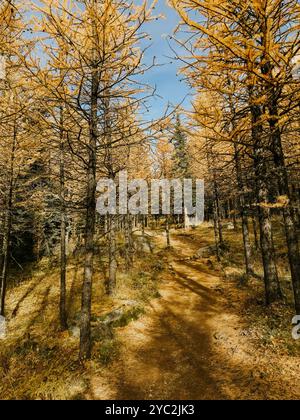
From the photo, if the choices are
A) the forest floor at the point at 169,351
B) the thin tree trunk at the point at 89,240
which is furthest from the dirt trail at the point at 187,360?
the thin tree trunk at the point at 89,240

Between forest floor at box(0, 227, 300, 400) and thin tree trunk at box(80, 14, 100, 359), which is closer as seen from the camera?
forest floor at box(0, 227, 300, 400)

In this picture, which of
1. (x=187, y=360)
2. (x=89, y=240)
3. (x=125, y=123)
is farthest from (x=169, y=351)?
(x=125, y=123)

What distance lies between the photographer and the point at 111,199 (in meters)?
14.5

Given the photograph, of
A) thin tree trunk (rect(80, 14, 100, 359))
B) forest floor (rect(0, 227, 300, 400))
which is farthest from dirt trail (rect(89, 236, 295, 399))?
thin tree trunk (rect(80, 14, 100, 359))

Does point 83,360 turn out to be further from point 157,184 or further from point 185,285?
point 157,184

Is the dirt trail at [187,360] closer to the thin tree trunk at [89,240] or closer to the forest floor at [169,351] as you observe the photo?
the forest floor at [169,351]

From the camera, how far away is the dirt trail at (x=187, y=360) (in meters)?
6.23

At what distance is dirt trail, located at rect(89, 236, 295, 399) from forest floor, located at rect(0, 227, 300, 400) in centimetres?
2

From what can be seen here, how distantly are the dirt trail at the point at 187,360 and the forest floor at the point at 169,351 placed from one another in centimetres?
2

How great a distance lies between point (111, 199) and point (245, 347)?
370 inches

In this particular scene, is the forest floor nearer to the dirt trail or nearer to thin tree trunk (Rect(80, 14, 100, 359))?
the dirt trail

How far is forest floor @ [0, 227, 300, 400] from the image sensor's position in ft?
20.9

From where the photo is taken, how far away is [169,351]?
8.48 metres
